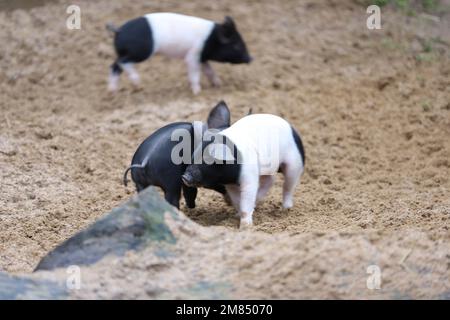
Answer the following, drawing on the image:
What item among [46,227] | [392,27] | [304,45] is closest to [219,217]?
[46,227]

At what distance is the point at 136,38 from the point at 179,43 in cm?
45

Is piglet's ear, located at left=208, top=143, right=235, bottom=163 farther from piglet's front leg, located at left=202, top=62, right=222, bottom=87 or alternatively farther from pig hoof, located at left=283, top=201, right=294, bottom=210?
piglet's front leg, located at left=202, top=62, right=222, bottom=87

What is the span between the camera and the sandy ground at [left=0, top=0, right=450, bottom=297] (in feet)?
19.4

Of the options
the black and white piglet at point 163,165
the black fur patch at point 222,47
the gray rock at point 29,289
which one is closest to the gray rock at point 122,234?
the gray rock at point 29,289

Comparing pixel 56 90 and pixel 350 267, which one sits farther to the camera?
pixel 56 90

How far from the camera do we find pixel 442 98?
8.44 meters

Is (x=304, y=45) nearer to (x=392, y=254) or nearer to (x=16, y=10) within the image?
(x=16, y=10)

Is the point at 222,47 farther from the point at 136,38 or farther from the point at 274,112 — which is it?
the point at 274,112

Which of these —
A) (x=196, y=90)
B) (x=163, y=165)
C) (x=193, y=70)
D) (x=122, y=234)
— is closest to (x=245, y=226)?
(x=163, y=165)

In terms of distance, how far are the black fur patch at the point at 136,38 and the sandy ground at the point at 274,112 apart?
0.47 metres

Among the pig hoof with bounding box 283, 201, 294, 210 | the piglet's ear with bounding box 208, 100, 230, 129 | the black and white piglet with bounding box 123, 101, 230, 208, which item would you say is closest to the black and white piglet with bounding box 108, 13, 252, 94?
the piglet's ear with bounding box 208, 100, 230, 129

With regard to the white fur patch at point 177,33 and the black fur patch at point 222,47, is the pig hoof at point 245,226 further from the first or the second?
the black fur patch at point 222,47

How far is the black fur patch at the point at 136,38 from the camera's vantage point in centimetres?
884

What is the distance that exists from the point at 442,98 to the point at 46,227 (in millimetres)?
4188
